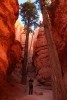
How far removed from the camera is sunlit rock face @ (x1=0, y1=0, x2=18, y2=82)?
659 inches

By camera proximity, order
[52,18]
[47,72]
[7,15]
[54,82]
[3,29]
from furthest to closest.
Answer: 1. [47,72]
2. [52,18]
3. [7,15]
4. [3,29]
5. [54,82]

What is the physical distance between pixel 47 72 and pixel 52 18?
6323 millimetres

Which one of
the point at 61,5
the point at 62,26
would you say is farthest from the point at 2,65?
the point at 61,5

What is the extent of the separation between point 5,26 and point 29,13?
10099 millimetres

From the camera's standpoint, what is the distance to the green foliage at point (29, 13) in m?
28.1

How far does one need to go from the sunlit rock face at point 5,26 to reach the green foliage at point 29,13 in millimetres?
5751

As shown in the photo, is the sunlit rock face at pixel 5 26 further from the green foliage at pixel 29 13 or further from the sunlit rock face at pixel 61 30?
the green foliage at pixel 29 13

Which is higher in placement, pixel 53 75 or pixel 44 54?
pixel 44 54

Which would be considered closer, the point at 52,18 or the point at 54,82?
the point at 54,82

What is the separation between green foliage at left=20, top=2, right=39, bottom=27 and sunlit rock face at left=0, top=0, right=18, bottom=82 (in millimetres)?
5751

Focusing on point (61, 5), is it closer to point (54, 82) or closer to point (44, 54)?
point (44, 54)

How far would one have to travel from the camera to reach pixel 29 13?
28.2m

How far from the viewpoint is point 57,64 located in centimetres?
1462

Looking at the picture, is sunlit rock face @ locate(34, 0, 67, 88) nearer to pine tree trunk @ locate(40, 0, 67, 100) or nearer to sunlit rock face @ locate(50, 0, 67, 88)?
sunlit rock face @ locate(50, 0, 67, 88)
